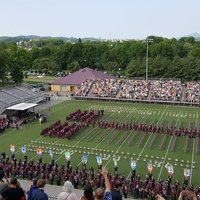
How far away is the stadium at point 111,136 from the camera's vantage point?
62.3 ft

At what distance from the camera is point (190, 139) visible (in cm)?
2617

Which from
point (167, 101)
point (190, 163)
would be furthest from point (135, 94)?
point (190, 163)

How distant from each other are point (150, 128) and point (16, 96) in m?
17.5

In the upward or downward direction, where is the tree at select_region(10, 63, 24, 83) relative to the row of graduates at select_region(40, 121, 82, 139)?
upward

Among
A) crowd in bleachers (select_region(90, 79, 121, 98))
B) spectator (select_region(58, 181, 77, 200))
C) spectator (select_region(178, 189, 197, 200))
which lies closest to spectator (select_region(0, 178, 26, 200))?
spectator (select_region(58, 181, 77, 200))

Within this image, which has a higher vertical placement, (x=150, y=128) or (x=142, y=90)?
(x=142, y=90)

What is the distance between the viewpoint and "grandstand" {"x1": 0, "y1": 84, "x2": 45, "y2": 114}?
35.8 m

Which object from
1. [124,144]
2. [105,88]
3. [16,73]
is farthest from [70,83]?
[124,144]

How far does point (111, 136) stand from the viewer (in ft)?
88.4

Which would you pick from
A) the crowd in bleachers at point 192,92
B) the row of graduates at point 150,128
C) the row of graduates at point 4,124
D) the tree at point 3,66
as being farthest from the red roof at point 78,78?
the row of graduates at point 150,128

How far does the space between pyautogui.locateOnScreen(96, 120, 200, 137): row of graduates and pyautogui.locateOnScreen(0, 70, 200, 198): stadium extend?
8 cm

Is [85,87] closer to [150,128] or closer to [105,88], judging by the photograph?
[105,88]

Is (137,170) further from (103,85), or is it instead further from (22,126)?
(103,85)

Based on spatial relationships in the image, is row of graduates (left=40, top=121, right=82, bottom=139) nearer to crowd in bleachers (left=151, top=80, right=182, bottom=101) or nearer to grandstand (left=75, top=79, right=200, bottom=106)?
grandstand (left=75, top=79, right=200, bottom=106)
